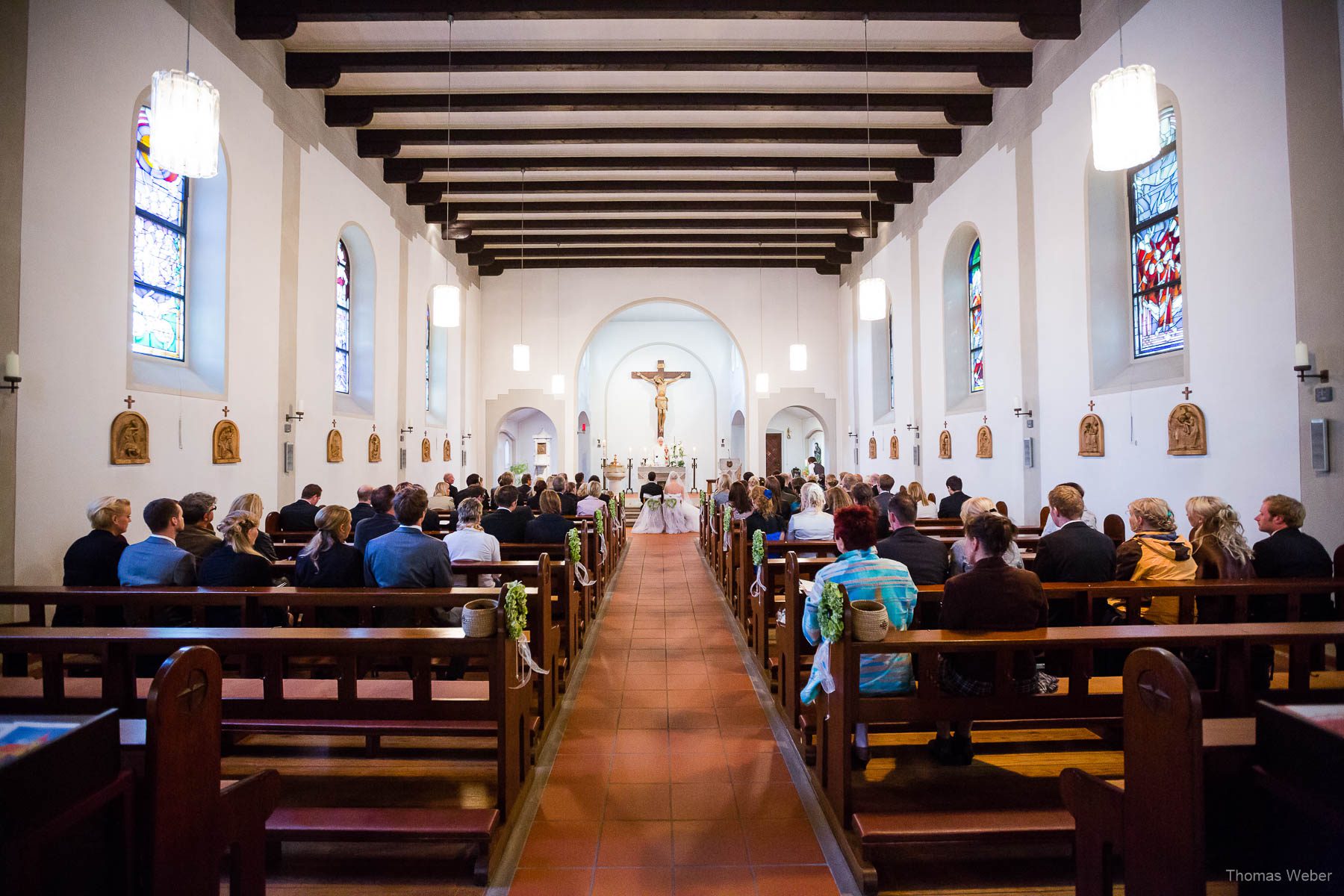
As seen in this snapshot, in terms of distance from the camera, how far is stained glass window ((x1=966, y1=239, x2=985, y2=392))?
9.53 metres

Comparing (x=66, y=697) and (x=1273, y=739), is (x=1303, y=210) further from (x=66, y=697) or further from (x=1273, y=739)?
(x=66, y=697)

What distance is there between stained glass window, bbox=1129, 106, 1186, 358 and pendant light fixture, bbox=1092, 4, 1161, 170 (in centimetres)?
187

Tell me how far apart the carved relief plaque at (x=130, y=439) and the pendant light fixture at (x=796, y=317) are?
27.0 feet

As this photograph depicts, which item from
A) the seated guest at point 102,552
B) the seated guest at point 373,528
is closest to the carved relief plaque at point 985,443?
the seated guest at point 373,528

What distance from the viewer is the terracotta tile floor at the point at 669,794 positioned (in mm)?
2398

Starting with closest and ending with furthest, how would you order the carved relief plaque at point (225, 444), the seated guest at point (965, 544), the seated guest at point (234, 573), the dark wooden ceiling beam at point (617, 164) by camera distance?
the seated guest at point (234, 573) → the seated guest at point (965, 544) → the carved relief plaque at point (225, 444) → the dark wooden ceiling beam at point (617, 164)

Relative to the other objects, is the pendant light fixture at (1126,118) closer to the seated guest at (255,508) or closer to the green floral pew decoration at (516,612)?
the green floral pew decoration at (516,612)

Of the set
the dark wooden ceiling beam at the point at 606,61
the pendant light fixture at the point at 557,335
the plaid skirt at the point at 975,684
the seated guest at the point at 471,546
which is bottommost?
the plaid skirt at the point at 975,684

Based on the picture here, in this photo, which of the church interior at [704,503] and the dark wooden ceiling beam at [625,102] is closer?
the church interior at [704,503]

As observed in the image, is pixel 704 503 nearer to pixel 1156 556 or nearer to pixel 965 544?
pixel 965 544

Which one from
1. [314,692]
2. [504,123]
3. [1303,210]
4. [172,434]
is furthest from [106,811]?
[504,123]

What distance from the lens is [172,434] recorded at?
5.71 metres

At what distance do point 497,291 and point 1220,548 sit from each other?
13961 mm

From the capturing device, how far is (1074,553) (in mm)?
3631
